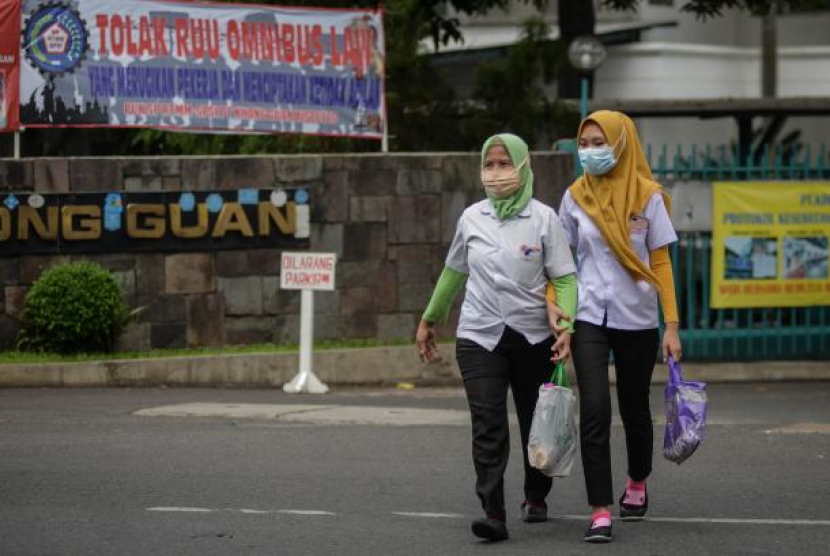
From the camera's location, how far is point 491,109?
18312mm

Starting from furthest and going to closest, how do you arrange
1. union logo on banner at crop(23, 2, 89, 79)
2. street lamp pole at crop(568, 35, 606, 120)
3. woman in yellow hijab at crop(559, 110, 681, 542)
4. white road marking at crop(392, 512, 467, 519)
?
street lamp pole at crop(568, 35, 606, 120) < union logo on banner at crop(23, 2, 89, 79) < white road marking at crop(392, 512, 467, 519) < woman in yellow hijab at crop(559, 110, 681, 542)

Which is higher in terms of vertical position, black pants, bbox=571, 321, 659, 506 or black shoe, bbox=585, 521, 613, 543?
Result: black pants, bbox=571, 321, 659, 506

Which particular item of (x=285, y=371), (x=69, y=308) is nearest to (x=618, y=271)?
(x=285, y=371)

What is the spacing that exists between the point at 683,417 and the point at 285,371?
281 inches

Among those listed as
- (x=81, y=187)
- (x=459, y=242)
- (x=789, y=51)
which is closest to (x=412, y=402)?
(x=81, y=187)

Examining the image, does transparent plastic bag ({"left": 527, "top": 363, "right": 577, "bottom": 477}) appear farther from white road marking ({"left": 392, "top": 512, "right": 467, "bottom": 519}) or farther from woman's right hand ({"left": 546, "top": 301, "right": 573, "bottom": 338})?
white road marking ({"left": 392, "top": 512, "right": 467, "bottom": 519})

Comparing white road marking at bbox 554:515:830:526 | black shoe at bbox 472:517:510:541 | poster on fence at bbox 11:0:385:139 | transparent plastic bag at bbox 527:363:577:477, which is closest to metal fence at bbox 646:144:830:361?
poster on fence at bbox 11:0:385:139

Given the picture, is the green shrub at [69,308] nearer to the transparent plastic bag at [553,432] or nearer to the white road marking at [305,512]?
the white road marking at [305,512]

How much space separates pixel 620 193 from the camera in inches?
282

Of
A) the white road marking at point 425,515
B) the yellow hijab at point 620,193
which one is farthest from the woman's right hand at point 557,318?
the white road marking at point 425,515

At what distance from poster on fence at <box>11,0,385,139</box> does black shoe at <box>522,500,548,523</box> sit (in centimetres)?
799

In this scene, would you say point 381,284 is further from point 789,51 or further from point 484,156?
point 789,51

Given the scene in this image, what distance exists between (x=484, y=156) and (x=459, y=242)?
1.30 feet

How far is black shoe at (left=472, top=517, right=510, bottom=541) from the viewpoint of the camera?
6754mm
